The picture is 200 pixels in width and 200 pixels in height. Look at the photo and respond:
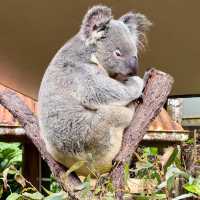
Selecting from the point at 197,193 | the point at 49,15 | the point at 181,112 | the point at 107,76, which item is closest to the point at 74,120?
the point at 107,76

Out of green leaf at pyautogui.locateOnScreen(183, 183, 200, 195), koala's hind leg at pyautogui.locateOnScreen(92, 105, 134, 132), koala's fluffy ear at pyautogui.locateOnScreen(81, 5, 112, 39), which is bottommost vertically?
green leaf at pyautogui.locateOnScreen(183, 183, 200, 195)

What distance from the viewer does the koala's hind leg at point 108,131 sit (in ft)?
7.27

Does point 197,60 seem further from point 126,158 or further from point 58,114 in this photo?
point 126,158

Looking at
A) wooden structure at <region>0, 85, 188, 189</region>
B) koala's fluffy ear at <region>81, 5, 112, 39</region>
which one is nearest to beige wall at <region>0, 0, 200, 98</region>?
wooden structure at <region>0, 85, 188, 189</region>

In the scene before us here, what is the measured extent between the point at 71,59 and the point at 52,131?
349 mm

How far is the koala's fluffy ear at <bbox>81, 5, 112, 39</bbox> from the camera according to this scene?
2.36 metres

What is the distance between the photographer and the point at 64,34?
4031 mm

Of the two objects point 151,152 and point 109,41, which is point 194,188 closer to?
point 109,41

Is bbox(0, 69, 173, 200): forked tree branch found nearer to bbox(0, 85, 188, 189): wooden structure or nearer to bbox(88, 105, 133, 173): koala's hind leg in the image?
bbox(88, 105, 133, 173): koala's hind leg

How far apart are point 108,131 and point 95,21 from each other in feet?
1.62

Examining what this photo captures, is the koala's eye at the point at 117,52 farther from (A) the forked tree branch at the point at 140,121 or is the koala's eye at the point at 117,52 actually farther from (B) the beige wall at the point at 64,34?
(B) the beige wall at the point at 64,34

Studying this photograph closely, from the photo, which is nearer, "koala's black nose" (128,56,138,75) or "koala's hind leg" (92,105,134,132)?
"koala's hind leg" (92,105,134,132)

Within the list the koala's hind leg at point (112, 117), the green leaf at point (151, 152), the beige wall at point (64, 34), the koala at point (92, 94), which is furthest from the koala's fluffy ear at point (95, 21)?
the beige wall at point (64, 34)

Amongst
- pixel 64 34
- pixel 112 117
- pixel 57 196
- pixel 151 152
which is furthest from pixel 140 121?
pixel 64 34
